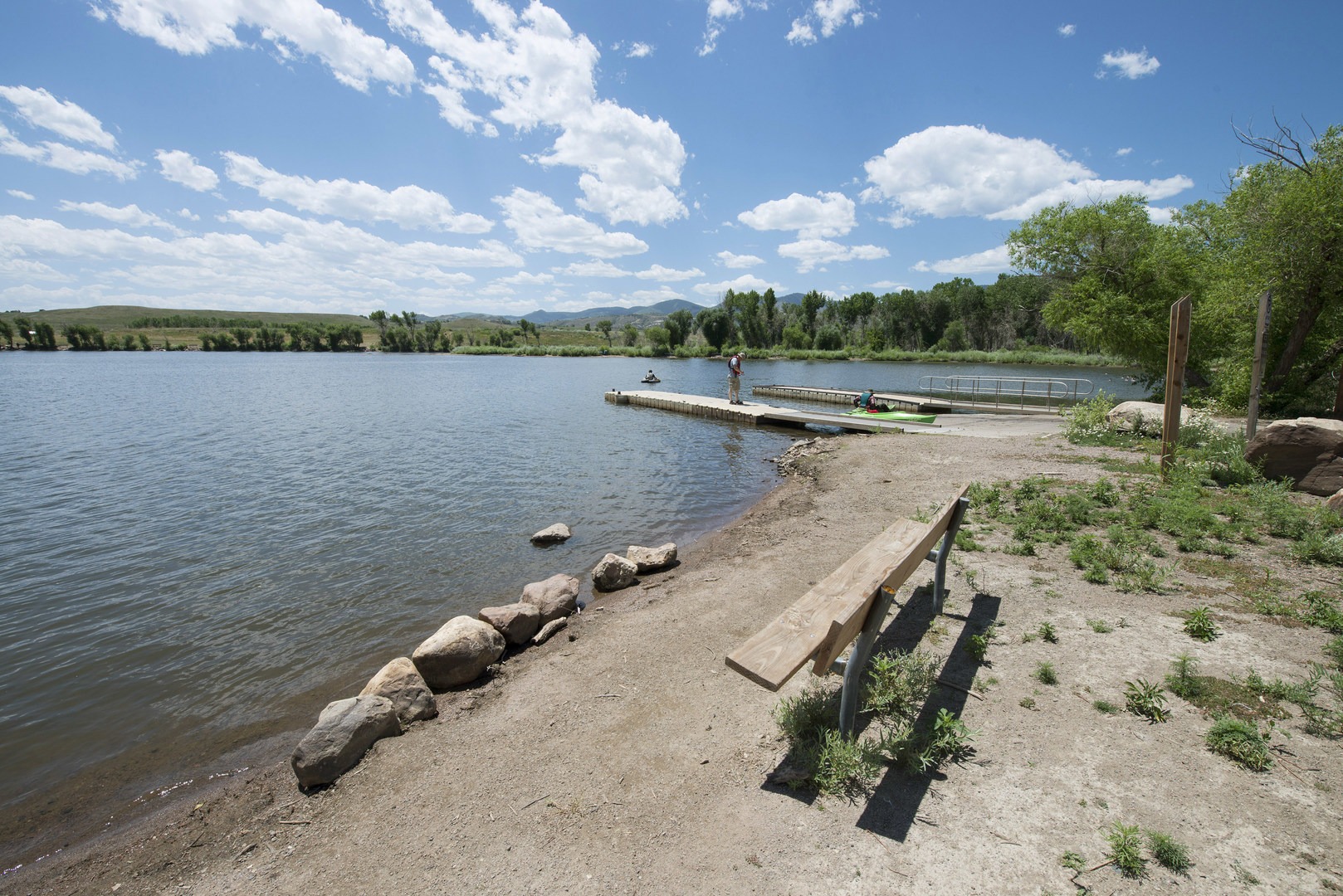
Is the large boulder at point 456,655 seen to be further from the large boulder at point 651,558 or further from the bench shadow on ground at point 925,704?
the bench shadow on ground at point 925,704

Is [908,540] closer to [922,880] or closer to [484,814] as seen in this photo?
[922,880]

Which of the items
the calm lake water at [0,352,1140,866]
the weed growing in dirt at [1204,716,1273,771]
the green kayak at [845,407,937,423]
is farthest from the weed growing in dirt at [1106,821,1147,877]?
the green kayak at [845,407,937,423]

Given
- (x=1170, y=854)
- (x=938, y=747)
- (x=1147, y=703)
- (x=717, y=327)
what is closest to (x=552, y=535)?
(x=938, y=747)

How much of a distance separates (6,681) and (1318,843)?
1148 cm

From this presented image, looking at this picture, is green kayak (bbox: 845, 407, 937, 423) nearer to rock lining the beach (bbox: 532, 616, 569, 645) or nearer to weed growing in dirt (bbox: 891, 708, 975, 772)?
→ rock lining the beach (bbox: 532, 616, 569, 645)

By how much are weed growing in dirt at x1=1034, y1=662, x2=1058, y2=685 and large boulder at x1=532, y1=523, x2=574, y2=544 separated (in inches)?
316

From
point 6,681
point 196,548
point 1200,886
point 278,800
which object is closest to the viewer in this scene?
point 1200,886

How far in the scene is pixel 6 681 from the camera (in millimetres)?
6676

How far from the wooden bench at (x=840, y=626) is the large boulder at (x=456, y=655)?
366 centimetres

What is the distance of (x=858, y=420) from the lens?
21797 millimetres

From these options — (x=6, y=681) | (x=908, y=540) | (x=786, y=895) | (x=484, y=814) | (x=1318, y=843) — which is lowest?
(x=6, y=681)

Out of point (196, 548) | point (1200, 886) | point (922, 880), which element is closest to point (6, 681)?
point (196, 548)

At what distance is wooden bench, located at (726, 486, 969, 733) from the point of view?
→ 128 inches

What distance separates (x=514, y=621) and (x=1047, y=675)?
17.7ft
